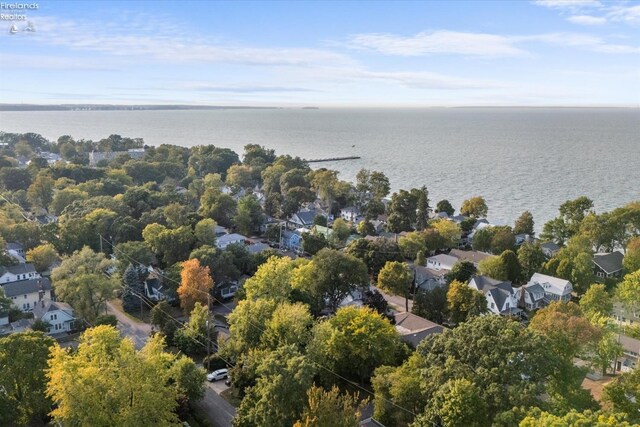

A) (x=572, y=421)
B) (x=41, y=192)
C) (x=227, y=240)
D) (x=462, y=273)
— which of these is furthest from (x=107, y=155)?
(x=572, y=421)

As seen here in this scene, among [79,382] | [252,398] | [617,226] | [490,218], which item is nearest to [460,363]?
[252,398]

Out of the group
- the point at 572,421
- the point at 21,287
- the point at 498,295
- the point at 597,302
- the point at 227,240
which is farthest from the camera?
the point at 227,240

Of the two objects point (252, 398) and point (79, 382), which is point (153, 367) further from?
point (252, 398)

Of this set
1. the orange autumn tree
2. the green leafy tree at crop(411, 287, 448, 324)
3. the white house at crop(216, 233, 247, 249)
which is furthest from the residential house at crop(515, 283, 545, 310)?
the white house at crop(216, 233, 247, 249)

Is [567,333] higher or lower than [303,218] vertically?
higher

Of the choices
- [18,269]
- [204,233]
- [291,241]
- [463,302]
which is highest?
[204,233]

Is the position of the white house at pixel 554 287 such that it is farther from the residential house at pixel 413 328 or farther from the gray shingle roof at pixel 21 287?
the gray shingle roof at pixel 21 287

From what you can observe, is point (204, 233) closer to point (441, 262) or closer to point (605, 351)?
point (441, 262)
